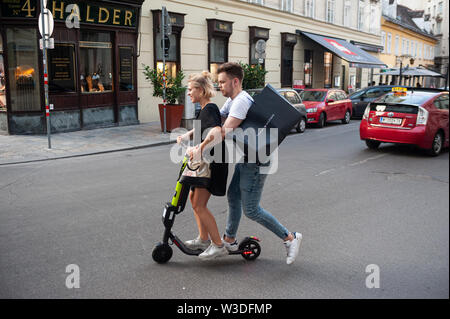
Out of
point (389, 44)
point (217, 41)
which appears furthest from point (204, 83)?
point (389, 44)

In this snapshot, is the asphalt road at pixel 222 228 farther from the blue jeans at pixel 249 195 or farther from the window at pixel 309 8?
the window at pixel 309 8

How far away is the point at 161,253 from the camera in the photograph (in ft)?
13.4

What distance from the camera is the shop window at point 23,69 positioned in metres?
12.9

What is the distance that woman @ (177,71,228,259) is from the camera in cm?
385

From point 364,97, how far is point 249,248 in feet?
60.4

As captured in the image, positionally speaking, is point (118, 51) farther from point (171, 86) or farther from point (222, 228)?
point (222, 228)

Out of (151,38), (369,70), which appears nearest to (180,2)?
(151,38)

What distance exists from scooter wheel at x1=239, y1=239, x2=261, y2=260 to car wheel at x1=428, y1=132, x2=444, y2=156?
7.12m

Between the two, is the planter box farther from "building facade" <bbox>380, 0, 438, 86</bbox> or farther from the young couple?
"building facade" <bbox>380, 0, 438, 86</bbox>

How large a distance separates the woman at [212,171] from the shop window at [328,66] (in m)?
26.3

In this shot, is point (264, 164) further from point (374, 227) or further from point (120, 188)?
point (120, 188)

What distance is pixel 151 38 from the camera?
1667 centimetres

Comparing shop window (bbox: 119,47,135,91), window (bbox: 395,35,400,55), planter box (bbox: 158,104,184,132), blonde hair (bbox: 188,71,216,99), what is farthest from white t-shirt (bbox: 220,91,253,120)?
window (bbox: 395,35,400,55)

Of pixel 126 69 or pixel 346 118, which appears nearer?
pixel 126 69
